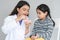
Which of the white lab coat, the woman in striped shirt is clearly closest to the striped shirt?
the woman in striped shirt

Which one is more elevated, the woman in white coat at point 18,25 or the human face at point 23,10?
the human face at point 23,10

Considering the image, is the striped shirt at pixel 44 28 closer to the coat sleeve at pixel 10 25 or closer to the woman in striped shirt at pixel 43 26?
the woman in striped shirt at pixel 43 26

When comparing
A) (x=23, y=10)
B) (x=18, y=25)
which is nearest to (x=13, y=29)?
(x=18, y=25)

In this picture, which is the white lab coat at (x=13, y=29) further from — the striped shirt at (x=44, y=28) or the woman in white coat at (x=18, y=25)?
the striped shirt at (x=44, y=28)

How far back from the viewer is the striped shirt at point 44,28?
1095mm

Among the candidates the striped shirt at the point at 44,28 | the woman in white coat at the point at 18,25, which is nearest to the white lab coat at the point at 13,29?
the woman in white coat at the point at 18,25

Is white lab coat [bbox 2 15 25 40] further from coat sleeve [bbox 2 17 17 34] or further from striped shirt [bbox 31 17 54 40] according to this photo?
striped shirt [bbox 31 17 54 40]

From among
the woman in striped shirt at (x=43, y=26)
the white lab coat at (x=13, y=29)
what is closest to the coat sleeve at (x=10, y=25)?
the white lab coat at (x=13, y=29)

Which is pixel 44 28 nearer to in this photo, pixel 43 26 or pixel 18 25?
pixel 43 26

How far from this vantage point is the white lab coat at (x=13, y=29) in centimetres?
108

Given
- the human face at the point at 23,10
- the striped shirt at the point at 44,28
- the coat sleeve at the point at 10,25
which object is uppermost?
the human face at the point at 23,10

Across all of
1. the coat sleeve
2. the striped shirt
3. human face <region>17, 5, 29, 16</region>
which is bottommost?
the striped shirt

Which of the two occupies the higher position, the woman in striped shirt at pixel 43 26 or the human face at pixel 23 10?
the human face at pixel 23 10

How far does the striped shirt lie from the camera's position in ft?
3.59
